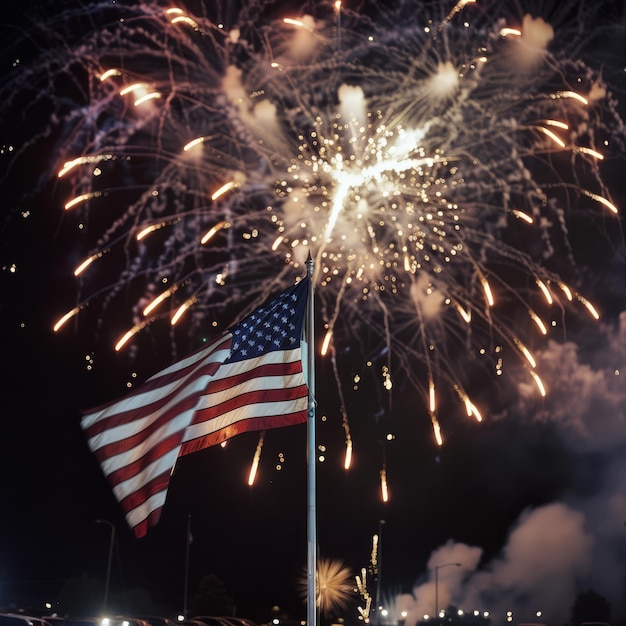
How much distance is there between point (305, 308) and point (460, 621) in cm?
6758

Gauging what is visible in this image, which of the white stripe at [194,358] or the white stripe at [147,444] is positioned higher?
the white stripe at [194,358]

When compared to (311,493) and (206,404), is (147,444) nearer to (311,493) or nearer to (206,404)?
(206,404)

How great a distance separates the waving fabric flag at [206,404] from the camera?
14.3m

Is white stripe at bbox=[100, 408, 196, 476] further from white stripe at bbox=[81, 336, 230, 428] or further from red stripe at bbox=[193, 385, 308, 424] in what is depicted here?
white stripe at bbox=[81, 336, 230, 428]

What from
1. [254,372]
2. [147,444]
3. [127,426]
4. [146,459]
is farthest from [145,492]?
[254,372]

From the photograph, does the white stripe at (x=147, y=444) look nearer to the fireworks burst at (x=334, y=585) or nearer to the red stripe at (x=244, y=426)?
the red stripe at (x=244, y=426)

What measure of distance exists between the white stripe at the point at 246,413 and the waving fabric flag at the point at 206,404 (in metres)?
0.02

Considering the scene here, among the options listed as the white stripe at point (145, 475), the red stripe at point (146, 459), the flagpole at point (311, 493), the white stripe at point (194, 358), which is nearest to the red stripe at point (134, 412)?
the white stripe at point (194, 358)

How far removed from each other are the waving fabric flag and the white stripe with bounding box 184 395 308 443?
2cm

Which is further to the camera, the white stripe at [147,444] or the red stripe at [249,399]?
the red stripe at [249,399]

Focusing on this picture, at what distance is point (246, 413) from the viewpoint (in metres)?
14.7

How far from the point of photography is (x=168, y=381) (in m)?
14.9

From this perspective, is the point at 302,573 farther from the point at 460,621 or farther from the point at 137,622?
the point at 137,622

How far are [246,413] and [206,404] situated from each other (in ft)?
2.07
